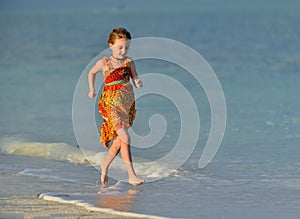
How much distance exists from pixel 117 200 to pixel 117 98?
0.83 meters

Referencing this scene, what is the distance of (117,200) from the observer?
5742 millimetres

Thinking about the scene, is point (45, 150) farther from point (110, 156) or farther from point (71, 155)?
point (110, 156)

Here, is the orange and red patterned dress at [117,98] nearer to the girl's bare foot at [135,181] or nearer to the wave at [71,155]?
the girl's bare foot at [135,181]

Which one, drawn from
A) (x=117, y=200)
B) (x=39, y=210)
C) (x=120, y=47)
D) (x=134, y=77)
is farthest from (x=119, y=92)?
(x=39, y=210)

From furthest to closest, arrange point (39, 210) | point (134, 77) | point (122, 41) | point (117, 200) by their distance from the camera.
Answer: point (134, 77)
point (122, 41)
point (117, 200)
point (39, 210)

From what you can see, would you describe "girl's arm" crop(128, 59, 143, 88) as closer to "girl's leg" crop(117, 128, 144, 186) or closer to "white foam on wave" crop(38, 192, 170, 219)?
"girl's leg" crop(117, 128, 144, 186)

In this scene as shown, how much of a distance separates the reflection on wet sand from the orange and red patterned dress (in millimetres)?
488

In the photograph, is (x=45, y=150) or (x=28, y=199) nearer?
(x=28, y=199)

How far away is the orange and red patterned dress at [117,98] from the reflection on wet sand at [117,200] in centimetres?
49

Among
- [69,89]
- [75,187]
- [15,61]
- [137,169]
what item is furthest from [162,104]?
[15,61]

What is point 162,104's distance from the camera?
37.6 feet

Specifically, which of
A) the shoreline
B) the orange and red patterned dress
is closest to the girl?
the orange and red patterned dress

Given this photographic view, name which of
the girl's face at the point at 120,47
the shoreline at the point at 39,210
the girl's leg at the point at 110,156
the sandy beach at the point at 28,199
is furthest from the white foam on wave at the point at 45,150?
the shoreline at the point at 39,210

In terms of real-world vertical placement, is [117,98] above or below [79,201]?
above
